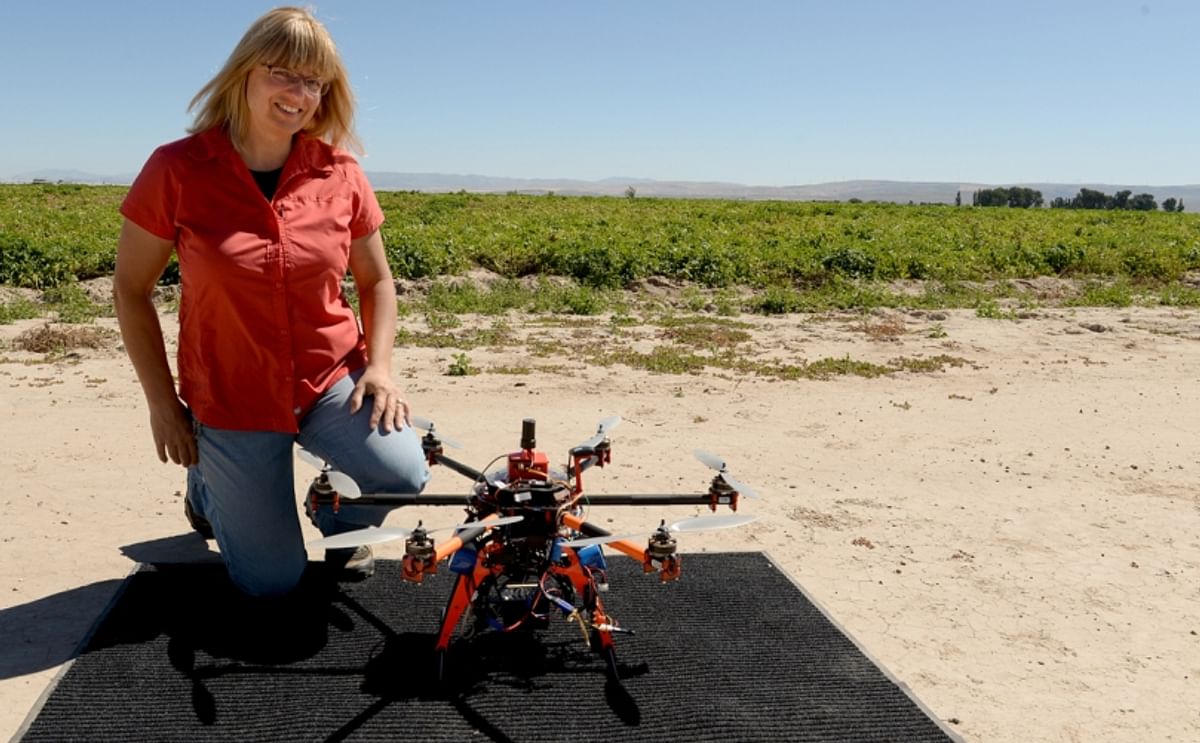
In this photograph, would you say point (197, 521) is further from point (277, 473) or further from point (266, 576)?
point (277, 473)

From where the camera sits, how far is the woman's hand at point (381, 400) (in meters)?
3.52

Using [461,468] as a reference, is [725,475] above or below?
above

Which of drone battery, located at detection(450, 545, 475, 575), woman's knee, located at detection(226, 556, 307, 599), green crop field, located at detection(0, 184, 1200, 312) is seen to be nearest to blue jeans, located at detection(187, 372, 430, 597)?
woman's knee, located at detection(226, 556, 307, 599)

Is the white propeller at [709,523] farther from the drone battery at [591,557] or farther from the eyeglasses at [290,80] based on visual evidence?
the eyeglasses at [290,80]

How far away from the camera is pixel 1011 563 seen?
4535 mm

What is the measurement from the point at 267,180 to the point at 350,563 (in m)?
1.54

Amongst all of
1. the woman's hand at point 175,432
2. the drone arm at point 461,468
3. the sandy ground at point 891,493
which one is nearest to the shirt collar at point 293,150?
the woman's hand at point 175,432

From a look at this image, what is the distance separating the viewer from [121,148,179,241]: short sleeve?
10.6 ft

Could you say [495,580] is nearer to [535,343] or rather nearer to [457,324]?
[535,343]

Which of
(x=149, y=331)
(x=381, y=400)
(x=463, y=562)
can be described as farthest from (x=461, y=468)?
(x=149, y=331)

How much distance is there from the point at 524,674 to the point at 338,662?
631 millimetres

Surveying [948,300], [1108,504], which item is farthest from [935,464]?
[948,300]

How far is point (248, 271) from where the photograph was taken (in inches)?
128

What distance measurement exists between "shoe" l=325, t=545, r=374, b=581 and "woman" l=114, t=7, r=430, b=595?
29 centimetres
